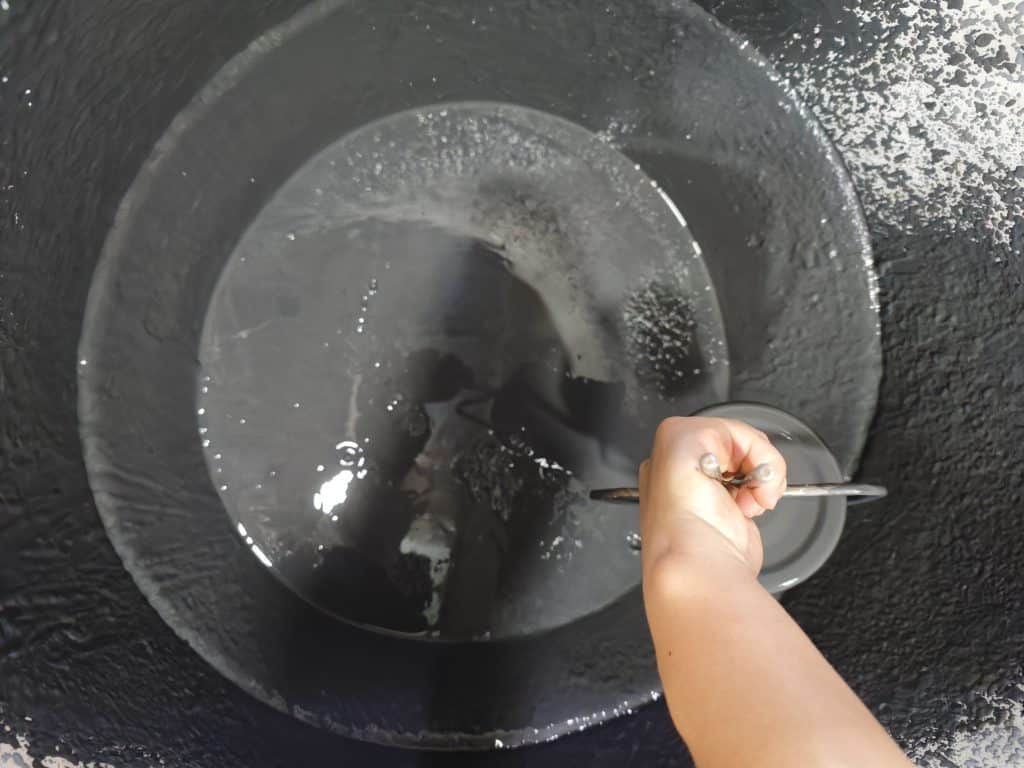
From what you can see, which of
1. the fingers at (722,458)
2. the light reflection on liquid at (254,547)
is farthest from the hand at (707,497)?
the light reflection on liquid at (254,547)

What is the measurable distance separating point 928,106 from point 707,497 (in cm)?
68

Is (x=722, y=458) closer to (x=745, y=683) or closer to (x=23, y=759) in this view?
(x=745, y=683)

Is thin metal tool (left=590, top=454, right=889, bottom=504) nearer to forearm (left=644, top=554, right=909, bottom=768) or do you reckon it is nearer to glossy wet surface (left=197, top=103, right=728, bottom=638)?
forearm (left=644, top=554, right=909, bottom=768)

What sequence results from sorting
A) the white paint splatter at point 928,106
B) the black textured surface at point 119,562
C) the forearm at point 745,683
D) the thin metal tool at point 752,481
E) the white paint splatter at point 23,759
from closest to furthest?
1. the forearm at point 745,683
2. the thin metal tool at point 752,481
3. the white paint splatter at point 23,759
4. the black textured surface at point 119,562
5. the white paint splatter at point 928,106

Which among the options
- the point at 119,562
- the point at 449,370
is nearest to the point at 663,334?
the point at 449,370

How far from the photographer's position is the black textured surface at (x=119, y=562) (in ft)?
2.63

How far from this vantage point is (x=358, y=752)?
905mm

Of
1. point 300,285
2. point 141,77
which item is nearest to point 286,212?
point 300,285

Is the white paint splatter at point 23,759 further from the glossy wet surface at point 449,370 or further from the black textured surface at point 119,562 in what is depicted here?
the glossy wet surface at point 449,370

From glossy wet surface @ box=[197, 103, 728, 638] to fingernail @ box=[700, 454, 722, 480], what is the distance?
0.39 metres

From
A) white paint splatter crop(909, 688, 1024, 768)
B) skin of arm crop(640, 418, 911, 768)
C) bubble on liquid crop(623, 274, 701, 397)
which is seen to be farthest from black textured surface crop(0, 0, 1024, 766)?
skin of arm crop(640, 418, 911, 768)

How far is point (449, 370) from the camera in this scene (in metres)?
0.98

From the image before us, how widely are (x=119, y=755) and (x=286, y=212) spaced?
0.65 m

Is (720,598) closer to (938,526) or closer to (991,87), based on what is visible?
(938,526)
